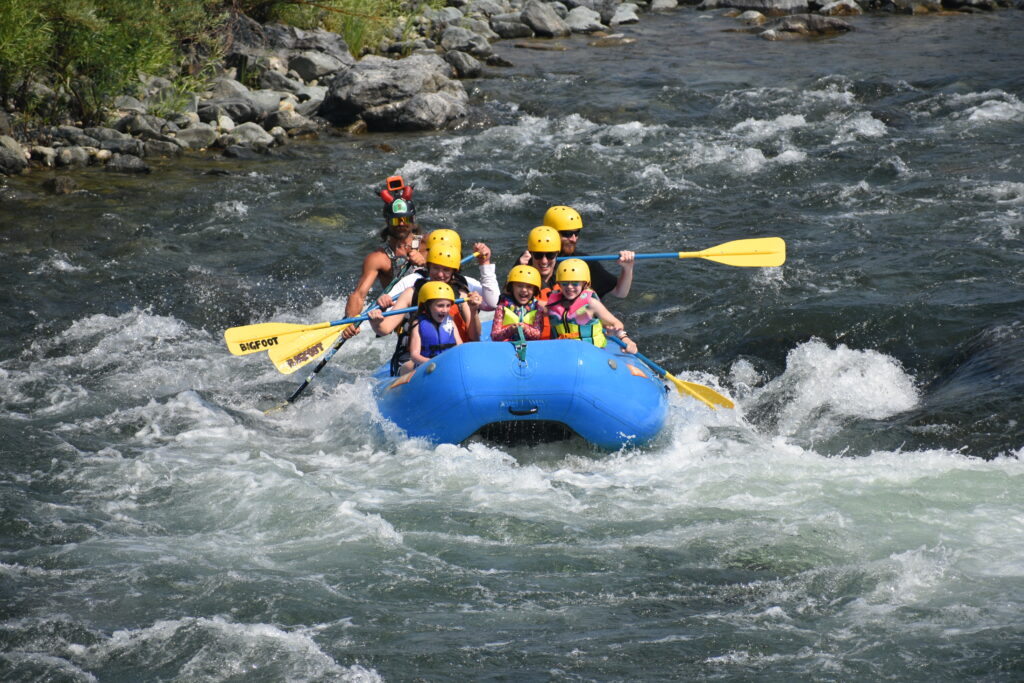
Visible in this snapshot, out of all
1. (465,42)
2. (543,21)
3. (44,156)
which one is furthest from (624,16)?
(44,156)

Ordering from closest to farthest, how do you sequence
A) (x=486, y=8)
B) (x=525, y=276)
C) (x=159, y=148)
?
1. (x=525, y=276)
2. (x=159, y=148)
3. (x=486, y=8)

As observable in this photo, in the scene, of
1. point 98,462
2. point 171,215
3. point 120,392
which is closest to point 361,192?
point 171,215

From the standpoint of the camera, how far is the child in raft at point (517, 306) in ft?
23.2

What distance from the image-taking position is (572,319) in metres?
7.21

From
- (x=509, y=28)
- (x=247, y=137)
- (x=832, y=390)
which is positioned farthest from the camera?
(x=509, y=28)

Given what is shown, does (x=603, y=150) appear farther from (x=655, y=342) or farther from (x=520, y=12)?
(x=520, y=12)

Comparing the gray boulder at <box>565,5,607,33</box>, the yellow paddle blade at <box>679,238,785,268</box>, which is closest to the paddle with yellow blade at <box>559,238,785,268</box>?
the yellow paddle blade at <box>679,238,785,268</box>

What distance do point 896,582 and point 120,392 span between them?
535 centimetres

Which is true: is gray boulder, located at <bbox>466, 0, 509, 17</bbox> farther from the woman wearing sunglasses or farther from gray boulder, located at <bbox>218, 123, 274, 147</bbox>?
the woman wearing sunglasses

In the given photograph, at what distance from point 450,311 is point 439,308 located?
282 mm

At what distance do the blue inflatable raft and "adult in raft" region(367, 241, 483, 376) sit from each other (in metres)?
0.66

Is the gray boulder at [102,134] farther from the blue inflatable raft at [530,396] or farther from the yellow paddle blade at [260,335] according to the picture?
the blue inflatable raft at [530,396]

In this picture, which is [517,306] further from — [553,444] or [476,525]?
[476,525]

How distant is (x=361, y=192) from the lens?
12703mm
